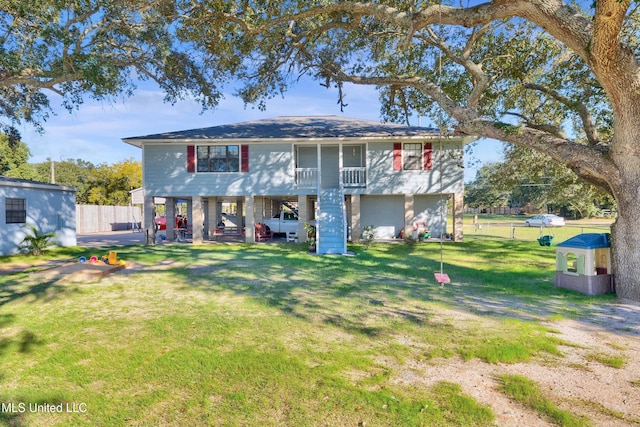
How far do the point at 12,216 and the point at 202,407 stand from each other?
15.9 meters

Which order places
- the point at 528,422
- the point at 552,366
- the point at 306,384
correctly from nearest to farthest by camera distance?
the point at 528,422, the point at 306,384, the point at 552,366

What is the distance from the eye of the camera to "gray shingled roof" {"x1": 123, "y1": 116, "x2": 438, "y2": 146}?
54.0 ft

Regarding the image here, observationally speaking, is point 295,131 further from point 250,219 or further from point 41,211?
point 41,211

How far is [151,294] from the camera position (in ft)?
23.6

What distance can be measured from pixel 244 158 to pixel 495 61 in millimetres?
11617

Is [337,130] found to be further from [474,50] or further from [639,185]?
[639,185]

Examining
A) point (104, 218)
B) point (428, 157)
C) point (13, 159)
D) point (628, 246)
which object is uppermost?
point (13, 159)

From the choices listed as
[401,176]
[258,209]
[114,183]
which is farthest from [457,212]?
[114,183]

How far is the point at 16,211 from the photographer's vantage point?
45.3 feet

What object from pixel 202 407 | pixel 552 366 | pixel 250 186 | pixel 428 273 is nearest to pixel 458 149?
pixel 428 273

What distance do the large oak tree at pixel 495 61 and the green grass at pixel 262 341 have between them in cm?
319

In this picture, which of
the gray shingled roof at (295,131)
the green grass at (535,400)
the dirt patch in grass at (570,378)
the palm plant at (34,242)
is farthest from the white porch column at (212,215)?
the green grass at (535,400)

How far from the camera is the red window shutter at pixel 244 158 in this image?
55.1 ft

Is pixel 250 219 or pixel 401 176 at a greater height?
pixel 401 176
